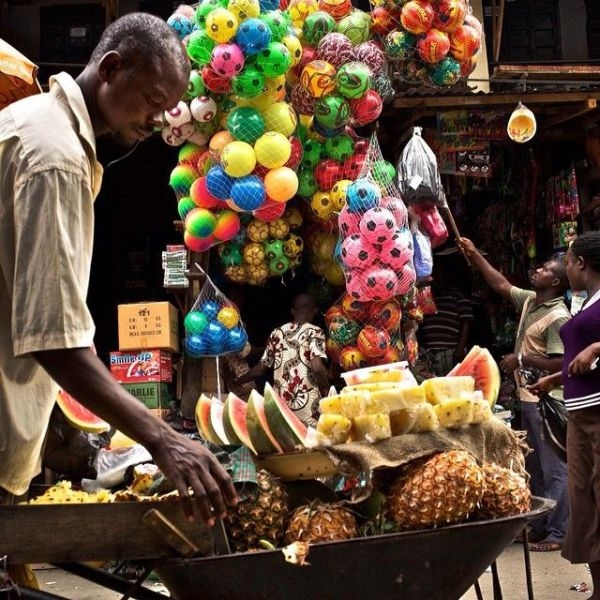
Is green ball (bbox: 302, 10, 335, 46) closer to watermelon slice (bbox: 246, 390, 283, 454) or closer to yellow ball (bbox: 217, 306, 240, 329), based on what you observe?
yellow ball (bbox: 217, 306, 240, 329)

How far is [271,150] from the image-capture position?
6.45 metres

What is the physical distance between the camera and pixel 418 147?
705cm

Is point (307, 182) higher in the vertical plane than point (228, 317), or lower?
higher

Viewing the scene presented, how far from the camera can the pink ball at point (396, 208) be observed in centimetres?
657

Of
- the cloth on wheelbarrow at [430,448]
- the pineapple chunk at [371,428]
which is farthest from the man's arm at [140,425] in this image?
the pineapple chunk at [371,428]

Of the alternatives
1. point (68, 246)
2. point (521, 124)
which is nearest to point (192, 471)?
point (68, 246)

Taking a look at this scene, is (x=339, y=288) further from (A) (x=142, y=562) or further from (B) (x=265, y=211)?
(A) (x=142, y=562)

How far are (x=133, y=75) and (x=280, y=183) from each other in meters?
4.51

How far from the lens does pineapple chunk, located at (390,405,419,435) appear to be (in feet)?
8.85

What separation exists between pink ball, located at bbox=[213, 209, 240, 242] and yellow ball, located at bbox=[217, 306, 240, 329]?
0.58m

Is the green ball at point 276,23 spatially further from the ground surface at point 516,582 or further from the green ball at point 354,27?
the ground surface at point 516,582

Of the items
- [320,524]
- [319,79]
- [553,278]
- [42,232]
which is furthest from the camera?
[319,79]

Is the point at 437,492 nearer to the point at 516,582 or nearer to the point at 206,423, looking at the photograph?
the point at 206,423

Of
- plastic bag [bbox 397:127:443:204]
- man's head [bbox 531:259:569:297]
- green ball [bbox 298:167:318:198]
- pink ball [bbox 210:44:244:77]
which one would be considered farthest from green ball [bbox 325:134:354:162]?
A: man's head [bbox 531:259:569:297]
